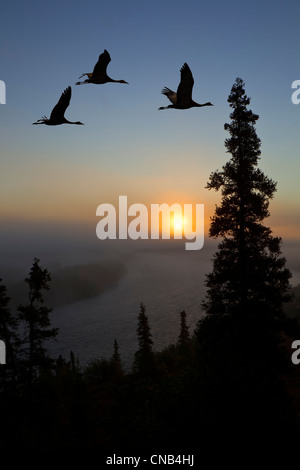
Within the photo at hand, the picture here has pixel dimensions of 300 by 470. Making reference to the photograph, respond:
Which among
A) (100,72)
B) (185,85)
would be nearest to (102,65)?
(100,72)

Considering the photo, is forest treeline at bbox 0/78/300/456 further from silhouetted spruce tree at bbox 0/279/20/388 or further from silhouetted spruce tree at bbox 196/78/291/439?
silhouetted spruce tree at bbox 0/279/20/388

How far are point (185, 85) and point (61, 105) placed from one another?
3492mm

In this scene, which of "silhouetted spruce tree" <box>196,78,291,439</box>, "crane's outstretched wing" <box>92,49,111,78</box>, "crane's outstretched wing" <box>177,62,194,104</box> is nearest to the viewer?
"crane's outstretched wing" <box>92,49,111,78</box>

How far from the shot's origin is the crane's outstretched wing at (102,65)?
25.4 ft

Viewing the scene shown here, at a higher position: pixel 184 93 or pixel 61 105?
pixel 184 93

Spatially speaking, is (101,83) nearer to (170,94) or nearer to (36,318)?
(170,94)

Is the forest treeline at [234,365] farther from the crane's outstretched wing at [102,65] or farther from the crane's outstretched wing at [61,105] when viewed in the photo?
Result: the crane's outstretched wing at [61,105]

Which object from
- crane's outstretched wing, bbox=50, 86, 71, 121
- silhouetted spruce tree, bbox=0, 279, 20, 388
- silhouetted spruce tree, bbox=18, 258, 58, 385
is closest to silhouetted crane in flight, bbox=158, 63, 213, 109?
crane's outstretched wing, bbox=50, 86, 71, 121

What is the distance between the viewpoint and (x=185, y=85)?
27.3ft

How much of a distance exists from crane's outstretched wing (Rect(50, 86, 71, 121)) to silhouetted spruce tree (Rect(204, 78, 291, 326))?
26.5ft

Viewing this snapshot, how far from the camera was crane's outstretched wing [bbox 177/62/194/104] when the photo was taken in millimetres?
8219

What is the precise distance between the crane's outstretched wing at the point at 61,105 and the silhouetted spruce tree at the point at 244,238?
8092 millimetres

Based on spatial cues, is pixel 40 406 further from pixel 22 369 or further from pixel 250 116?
pixel 250 116
